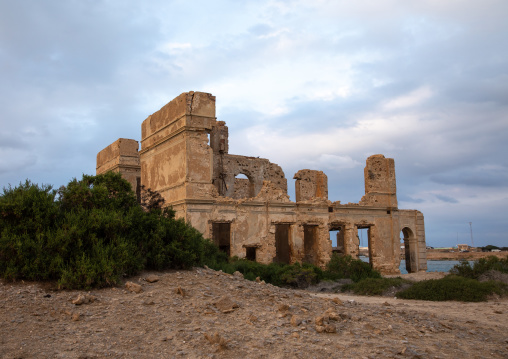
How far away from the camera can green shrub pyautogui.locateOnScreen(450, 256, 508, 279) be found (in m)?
15.2

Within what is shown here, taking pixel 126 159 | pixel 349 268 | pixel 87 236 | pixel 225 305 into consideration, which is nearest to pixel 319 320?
pixel 225 305

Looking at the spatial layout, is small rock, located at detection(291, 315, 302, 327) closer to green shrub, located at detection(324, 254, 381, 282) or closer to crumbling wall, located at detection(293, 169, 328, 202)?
green shrub, located at detection(324, 254, 381, 282)

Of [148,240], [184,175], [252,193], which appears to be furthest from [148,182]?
[148,240]

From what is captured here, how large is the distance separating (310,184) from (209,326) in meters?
19.3

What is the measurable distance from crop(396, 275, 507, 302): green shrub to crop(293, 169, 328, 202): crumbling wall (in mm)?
11445

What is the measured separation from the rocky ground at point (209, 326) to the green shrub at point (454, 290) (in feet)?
15.6

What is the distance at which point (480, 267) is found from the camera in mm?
15312

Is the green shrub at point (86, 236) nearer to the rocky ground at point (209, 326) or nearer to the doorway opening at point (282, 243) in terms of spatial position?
the rocky ground at point (209, 326)

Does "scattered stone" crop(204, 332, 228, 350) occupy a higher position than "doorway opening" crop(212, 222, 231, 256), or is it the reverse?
"doorway opening" crop(212, 222, 231, 256)

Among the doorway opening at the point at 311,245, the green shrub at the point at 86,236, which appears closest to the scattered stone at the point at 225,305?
the green shrub at the point at 86,236

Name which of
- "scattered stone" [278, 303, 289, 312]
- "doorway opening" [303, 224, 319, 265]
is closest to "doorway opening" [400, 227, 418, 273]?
"doorway opening" [303, 224, 319, 265]

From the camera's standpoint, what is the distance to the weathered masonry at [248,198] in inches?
664

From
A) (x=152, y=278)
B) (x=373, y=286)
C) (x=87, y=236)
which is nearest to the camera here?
Answer: (x=87, y=236)

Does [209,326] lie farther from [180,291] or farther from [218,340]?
[180,291]
